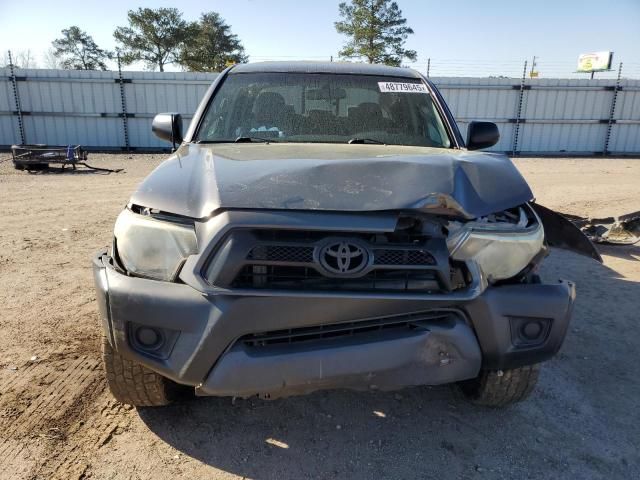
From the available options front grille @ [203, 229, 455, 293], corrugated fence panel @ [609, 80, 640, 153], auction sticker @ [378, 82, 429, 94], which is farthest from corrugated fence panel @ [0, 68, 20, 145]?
corrugated fence panel @ [609, 80, 640, 153]

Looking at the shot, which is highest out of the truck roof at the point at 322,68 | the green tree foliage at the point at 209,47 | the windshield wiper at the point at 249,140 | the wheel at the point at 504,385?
the green tree foliage at the point at 209,47

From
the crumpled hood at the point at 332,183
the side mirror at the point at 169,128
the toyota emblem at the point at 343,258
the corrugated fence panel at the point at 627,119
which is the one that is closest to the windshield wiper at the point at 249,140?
the crumpled hood at the point at 332,183

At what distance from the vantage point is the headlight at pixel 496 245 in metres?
1.92

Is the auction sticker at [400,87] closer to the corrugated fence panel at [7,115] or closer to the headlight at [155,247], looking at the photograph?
the headlight at [155,247]

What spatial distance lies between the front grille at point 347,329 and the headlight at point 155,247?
0.40 m

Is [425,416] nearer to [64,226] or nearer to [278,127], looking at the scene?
[278,127]

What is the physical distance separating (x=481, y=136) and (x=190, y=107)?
15.0m

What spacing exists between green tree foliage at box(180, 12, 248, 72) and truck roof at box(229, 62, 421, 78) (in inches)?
1343

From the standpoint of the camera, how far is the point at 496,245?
6.40ft

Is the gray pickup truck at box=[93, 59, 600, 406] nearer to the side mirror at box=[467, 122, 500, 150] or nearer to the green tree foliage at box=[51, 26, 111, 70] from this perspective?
the side mirror at box=[467, 122, 500, 150]

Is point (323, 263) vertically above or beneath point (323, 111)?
beneath

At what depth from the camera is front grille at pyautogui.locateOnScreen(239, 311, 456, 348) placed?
1.83 meters

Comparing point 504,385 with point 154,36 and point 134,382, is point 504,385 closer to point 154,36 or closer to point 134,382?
point 134,382

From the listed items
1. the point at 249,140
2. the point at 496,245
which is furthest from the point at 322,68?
the point at 496,245
